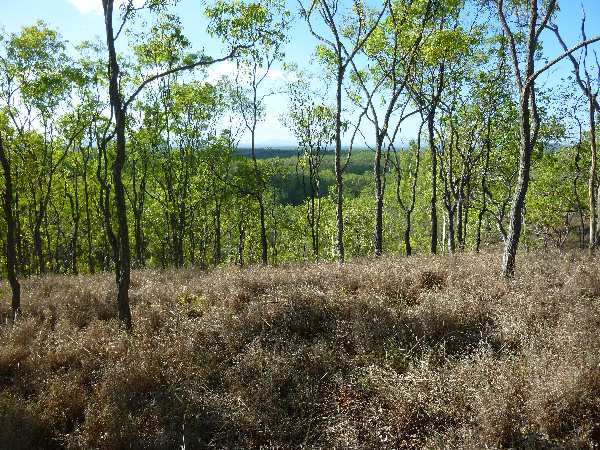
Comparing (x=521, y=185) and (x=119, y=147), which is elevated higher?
(x=119, y=147)

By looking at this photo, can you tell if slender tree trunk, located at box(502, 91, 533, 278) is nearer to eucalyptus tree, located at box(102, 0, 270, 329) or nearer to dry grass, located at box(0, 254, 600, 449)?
dry grass, located at box(0, 254, 600, 449)

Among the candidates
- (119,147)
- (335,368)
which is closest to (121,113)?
(119,147)

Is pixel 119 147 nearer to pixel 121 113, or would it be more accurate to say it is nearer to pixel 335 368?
pixel 121 113

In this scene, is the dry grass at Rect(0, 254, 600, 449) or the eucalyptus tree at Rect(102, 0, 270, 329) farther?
the eucalyptus tree at Rect(102, 0, 270, 329)

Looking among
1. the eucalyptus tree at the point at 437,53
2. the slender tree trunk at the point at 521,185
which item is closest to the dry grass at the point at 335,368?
the slender tree trunk at the point at 521,185

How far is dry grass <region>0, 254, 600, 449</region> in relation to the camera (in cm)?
514

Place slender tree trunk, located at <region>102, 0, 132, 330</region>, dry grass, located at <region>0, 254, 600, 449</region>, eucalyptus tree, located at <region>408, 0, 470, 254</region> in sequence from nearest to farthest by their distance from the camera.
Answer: dry grass, located at <region>0, 254, 600, 449</region> → slender tree trunk, located at <region>102, 0, 132, 330</region> → eucalyptus tree, located at <region>408, 0, 470, 254</region>

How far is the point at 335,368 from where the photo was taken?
263 inches

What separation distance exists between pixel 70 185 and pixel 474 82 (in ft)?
101

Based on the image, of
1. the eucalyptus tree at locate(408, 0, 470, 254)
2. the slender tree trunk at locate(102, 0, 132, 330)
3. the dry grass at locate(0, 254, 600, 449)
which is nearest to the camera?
the dry grass at locate(0, 254, 600, 449)

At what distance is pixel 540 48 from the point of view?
19422mm

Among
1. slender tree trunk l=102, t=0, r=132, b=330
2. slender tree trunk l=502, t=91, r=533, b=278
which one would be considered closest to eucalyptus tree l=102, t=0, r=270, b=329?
slender tree trunk l=102, t=0, r=132, b=330

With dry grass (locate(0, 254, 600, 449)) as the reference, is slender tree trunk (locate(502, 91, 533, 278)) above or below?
above

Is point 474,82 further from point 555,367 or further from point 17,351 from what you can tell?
point 17,351
